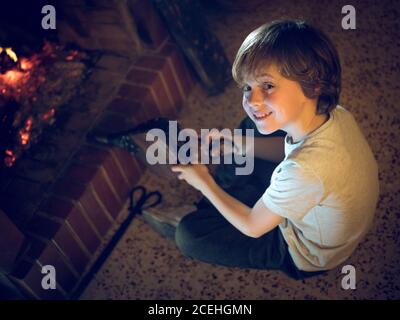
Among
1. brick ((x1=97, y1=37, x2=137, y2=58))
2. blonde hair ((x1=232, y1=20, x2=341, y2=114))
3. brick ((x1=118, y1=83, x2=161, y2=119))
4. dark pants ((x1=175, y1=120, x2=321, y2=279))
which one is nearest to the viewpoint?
blonde hair ((x1=232, y1=20, x2=341, y2=114))

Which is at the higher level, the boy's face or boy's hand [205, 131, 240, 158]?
boy's hand [205, 131, 240, 158]

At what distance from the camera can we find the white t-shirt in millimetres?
797

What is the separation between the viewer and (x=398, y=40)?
1677mm

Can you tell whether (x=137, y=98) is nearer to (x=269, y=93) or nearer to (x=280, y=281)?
(x=269, y=93)

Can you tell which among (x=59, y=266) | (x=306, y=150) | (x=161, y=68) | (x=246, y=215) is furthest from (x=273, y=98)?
(x=59, y=266)

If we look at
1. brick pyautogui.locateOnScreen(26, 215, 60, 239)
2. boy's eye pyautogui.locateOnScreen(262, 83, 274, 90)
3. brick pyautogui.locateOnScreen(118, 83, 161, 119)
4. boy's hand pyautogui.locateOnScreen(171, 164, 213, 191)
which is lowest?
brick pyautogui.locateOnScreen(26, 215, 60, 239)

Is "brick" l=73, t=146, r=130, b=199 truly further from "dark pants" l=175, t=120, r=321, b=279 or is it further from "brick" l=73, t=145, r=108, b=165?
"dark pants" l=175, t=120, r=321, b=279

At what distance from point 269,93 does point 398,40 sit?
121 cm

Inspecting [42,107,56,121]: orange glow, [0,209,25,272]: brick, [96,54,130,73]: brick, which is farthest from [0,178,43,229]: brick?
[96,54,130,73]: brick

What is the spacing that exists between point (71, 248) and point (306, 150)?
3.04ft

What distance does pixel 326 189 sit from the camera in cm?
80

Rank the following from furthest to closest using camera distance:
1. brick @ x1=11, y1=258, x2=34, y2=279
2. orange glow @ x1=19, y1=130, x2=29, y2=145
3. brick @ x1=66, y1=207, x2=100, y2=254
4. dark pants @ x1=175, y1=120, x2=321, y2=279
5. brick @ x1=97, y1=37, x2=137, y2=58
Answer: brick @ x1=97, y1=37, x2=137, y2=58
orange glow @ x1=19, y1=130, x2=29, y2=145
brick @ x1=66, y1=207, x2=100, y2=254
brick @ x1=11, y1=258, x2=34, y2=279
dark pants @ x1=175, y1=120, x2=321, y2=279

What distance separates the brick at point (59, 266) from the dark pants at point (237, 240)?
43 centimetres
